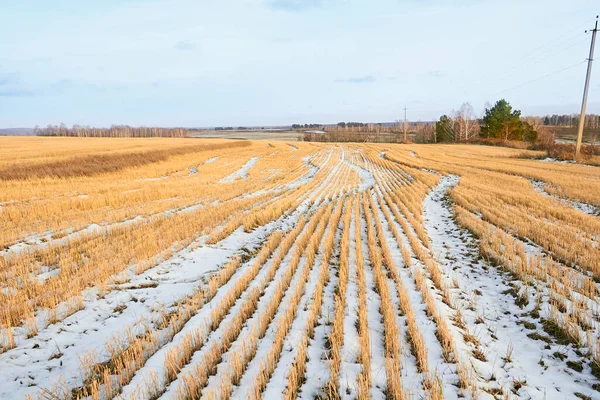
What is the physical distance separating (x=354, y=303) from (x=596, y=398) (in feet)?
10.8

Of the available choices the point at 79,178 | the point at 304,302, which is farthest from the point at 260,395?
the point at 79,178

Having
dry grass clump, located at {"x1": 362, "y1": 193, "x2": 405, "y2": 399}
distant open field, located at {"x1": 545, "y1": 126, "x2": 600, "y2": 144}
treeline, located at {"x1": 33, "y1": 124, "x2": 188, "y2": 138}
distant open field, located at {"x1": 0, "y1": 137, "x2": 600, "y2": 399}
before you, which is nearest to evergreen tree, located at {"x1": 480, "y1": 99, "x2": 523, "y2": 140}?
distant open field, located at {"x1": 545, "y1": 126, "x2": 600, "y2": 144}

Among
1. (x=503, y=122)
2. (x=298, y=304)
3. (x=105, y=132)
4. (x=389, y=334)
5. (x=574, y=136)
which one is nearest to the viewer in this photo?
(x=389, y=334)

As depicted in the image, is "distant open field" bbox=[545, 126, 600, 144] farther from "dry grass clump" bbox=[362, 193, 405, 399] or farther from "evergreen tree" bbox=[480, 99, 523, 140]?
"dry grass clump" bbox=[362, 193, 405, 399]

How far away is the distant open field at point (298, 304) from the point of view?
12.8 ft

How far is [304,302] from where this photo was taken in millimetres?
5855

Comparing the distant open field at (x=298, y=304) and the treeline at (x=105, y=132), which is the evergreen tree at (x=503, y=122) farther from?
the treeline at (x=105, y=132)

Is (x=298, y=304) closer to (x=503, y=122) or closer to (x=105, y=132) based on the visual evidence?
(x=503, y=122)

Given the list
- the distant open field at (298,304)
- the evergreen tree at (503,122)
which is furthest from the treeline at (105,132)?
the distant open field at (298,304)

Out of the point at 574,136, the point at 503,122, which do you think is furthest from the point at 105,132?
the point at 574,136

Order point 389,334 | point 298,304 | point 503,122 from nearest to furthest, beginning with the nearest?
point 389,334 → point 298,304 → point 503,122

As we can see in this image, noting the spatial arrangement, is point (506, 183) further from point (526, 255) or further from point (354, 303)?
point (354, 303)

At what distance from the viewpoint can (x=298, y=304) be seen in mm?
5762

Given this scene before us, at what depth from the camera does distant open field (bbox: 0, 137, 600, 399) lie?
3.90 m
